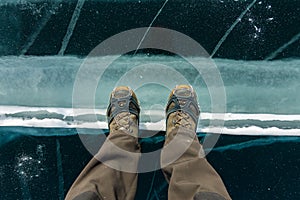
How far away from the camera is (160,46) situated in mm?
1626

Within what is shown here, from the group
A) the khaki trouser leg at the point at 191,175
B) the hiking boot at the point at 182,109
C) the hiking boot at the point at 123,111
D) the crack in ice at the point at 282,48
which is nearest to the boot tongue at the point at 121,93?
the hiking boot at the point at 123,111

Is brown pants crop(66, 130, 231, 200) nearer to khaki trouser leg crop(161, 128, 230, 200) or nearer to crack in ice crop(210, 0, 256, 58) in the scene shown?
khaki trouser leg crop(161, 128, 230, 200)

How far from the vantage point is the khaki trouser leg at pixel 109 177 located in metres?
1.21

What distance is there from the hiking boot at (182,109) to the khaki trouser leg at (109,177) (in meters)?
0.19

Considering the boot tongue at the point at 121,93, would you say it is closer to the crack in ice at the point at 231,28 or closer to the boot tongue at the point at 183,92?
the boot tongue at the point at 183,92

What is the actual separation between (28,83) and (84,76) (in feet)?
0.79

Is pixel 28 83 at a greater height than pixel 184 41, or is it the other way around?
pixel 184 41

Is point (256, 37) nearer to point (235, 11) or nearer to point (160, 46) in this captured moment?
point (235, 11)

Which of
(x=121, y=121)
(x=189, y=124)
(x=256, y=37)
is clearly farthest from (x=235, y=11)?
(x=121, y=121)

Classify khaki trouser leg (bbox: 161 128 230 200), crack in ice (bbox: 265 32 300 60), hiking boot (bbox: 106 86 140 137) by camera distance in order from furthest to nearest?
crack in ice (bbox: 265 32 300 60)
hiking boot (bbox: 106 86 140 137)
khaki trouser leg (bbox: 161 128 230 200)

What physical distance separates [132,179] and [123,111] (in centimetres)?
29

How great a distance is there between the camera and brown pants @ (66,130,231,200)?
119cm

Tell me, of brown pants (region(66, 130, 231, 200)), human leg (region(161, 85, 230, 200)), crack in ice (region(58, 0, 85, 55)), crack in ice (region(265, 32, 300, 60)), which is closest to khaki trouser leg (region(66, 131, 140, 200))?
brown pants (region(66, 130, 231, 200))

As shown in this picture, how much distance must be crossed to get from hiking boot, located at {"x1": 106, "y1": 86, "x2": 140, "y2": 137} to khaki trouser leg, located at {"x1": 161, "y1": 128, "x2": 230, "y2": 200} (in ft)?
0.58
